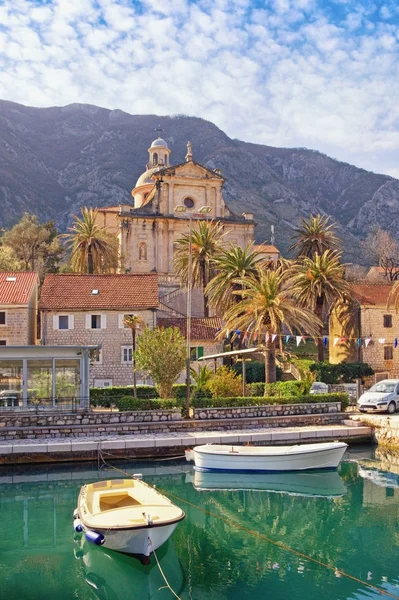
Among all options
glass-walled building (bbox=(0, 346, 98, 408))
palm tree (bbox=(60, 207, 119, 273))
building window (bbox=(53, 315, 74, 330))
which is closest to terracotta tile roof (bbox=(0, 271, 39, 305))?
building window (bbox=(53, 315, 74, 330))

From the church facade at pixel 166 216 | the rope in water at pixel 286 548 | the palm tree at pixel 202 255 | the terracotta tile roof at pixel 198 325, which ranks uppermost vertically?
the church facade at pixel 166 216

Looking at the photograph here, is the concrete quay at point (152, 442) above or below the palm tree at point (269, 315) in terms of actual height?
below

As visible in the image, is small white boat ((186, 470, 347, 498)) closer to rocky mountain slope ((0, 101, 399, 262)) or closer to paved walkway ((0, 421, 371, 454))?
paved walkway ((0, 421, 371, 454))

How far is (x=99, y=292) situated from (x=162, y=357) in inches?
523

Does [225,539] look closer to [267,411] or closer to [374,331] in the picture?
[267,411]

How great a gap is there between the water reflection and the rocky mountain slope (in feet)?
388

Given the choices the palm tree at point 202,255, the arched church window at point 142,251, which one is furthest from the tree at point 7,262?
the palm tree at point 202,255

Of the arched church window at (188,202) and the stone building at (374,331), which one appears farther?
the arched church window at (188,202)

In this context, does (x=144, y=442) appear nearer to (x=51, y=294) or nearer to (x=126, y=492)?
(x=126, y=492)

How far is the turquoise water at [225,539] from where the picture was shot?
13.9 meters

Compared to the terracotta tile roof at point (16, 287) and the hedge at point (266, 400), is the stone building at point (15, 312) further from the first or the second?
the hedge at point (266, 400)

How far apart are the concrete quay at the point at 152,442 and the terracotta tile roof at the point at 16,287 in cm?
1573

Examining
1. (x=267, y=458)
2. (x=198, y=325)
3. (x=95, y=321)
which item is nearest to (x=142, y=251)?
(x=198, y=325)

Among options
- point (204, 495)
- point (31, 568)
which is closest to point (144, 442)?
point (204, 495)
